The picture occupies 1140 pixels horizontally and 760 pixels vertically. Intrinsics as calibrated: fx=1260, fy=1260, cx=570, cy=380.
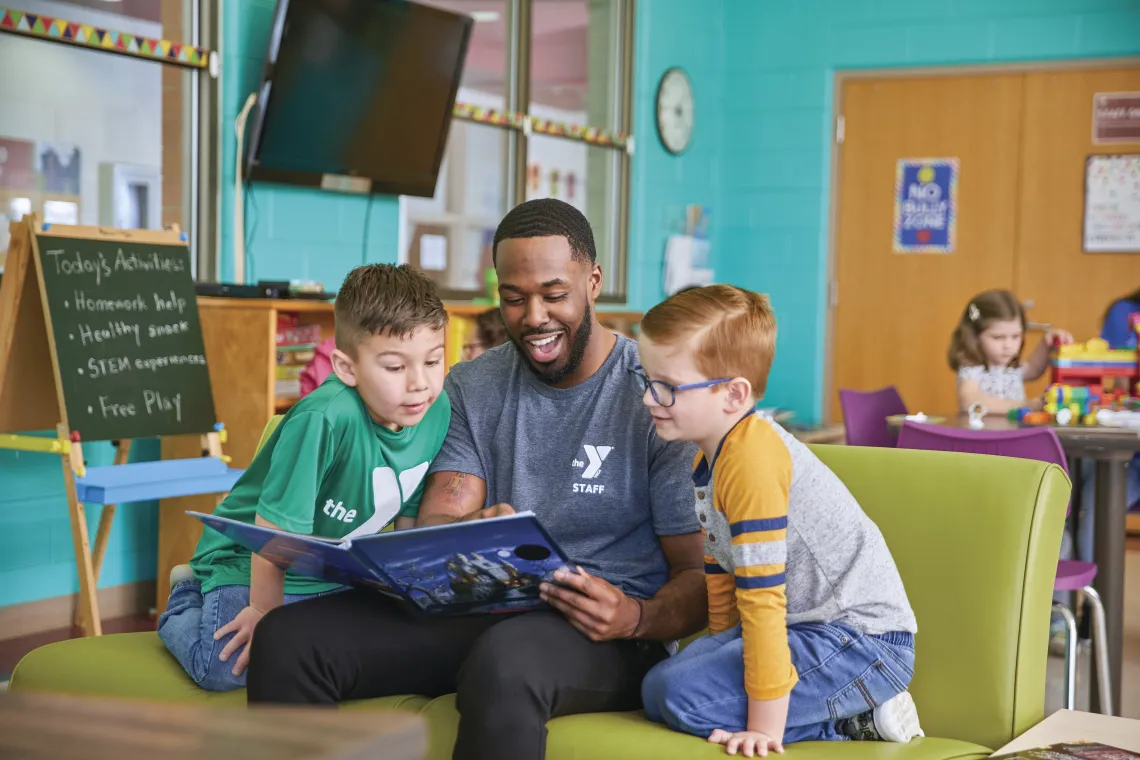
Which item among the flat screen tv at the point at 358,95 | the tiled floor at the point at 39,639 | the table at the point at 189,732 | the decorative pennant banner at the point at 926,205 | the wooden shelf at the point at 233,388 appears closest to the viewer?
the table at the point at 189,732

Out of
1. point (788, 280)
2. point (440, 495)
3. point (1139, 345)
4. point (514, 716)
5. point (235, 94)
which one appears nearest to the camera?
point (514, 716)

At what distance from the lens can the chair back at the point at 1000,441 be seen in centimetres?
290

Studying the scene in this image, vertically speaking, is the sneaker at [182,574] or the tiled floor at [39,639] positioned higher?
the sneaker at [182,574]

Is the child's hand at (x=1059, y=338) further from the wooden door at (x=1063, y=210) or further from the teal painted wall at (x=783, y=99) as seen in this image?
the teal painted wall at (x=783, y=99)

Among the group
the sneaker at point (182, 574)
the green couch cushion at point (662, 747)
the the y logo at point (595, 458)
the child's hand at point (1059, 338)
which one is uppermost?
the child's hand at point (1059, 338)

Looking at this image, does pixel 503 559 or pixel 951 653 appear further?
pixel 951 653

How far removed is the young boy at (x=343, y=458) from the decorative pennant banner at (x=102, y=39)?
85.7 inches

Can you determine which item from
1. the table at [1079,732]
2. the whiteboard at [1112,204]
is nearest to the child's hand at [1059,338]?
the whiteboard at [1112,204]

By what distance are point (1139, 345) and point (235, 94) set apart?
2.97 m

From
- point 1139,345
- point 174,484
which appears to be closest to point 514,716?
point 174,484

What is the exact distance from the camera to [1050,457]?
2.91 meters

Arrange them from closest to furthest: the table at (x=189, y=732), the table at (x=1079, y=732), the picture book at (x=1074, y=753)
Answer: the table at (x=189, y=732), the picture book at (x=1074, y=753), the table at (x=1079, y=732)

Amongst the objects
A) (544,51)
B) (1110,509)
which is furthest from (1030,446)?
(544,51)

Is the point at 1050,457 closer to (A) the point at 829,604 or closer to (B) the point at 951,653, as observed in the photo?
(B) the point at 951,653
